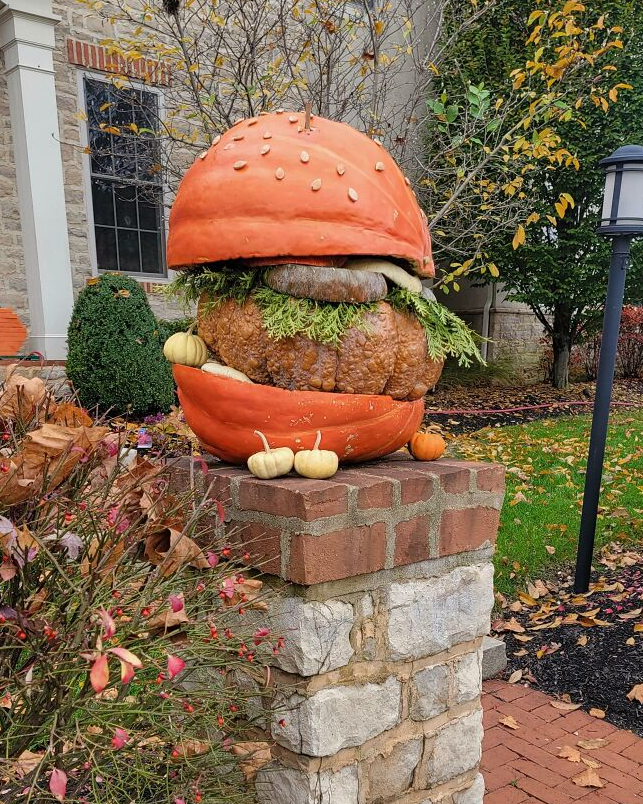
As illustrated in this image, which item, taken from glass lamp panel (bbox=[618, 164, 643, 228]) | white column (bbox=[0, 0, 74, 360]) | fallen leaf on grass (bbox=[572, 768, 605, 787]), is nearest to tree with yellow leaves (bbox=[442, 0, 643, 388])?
glass lamp panel (bbox=[618, 164, 643, 228])

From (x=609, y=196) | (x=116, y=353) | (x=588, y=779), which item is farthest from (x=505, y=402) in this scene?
(x=588, y=779)

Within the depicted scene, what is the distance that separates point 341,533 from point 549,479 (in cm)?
449

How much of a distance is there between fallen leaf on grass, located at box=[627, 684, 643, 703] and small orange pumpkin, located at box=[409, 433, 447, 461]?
6.20 ft

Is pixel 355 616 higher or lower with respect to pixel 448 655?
higher

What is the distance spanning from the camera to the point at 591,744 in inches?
106

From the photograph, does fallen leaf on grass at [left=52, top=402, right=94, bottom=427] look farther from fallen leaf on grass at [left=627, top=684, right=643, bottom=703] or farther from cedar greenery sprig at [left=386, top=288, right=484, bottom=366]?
fallen leaf on grass at [left=627, top=684, right=643, bottom=703]

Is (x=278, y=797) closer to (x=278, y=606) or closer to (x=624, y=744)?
(x=278, y=606)

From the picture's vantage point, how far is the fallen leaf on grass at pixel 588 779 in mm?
2442

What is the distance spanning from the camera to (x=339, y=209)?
5.17 ft

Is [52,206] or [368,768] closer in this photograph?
[368,768]

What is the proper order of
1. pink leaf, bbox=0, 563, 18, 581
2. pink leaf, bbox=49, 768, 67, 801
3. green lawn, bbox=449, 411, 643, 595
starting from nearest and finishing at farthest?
pink leaf, bbox=49, 768, 67, 801 < pink leaf, bbox=0, 563, 18, 581 < green lawn, bbox=449, 411, 643, 595

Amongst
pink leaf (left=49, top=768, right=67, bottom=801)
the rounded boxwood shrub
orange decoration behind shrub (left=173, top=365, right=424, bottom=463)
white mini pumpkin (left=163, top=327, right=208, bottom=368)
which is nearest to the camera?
pink leaf (left=49, top=768, right=67, bottom=801)

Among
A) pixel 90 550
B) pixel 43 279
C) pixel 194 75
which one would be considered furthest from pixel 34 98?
pixel 90 550

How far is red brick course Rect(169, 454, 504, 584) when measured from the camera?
4.93 ft
